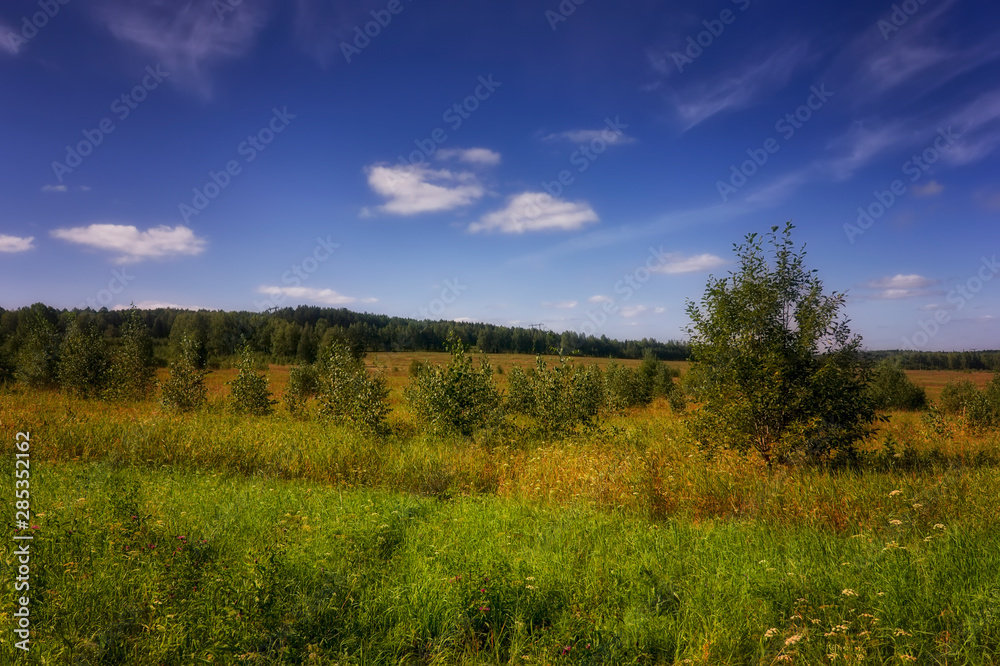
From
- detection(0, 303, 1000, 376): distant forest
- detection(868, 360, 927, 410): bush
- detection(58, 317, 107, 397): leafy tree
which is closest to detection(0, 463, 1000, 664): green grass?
detection(0, 303, 1000, 376): distant forest

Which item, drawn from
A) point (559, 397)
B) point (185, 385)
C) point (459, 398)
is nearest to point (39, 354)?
point (185, 385)

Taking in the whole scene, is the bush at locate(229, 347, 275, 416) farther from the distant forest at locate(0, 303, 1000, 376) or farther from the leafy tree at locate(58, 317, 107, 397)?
the leafy tree at locate(58, 317, 107, 397)

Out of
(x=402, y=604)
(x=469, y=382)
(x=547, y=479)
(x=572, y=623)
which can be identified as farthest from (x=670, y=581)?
(x=469, y=382)

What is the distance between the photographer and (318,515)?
5699mm

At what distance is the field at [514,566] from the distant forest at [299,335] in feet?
14.4

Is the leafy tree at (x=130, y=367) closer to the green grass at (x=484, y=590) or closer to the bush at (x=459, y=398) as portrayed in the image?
the bush at (x=459, y=398)

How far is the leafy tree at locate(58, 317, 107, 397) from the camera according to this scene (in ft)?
65.3

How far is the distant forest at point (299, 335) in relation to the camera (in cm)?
3050

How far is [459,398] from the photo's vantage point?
1252 cm

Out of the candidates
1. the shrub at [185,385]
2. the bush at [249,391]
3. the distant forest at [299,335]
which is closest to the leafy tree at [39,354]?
the distant forest at [299,335]

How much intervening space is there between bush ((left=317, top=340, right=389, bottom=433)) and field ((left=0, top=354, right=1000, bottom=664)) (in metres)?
4.47

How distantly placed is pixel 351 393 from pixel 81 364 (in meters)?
15.2

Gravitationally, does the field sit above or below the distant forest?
below

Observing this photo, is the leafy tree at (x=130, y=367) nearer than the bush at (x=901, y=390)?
Yes
